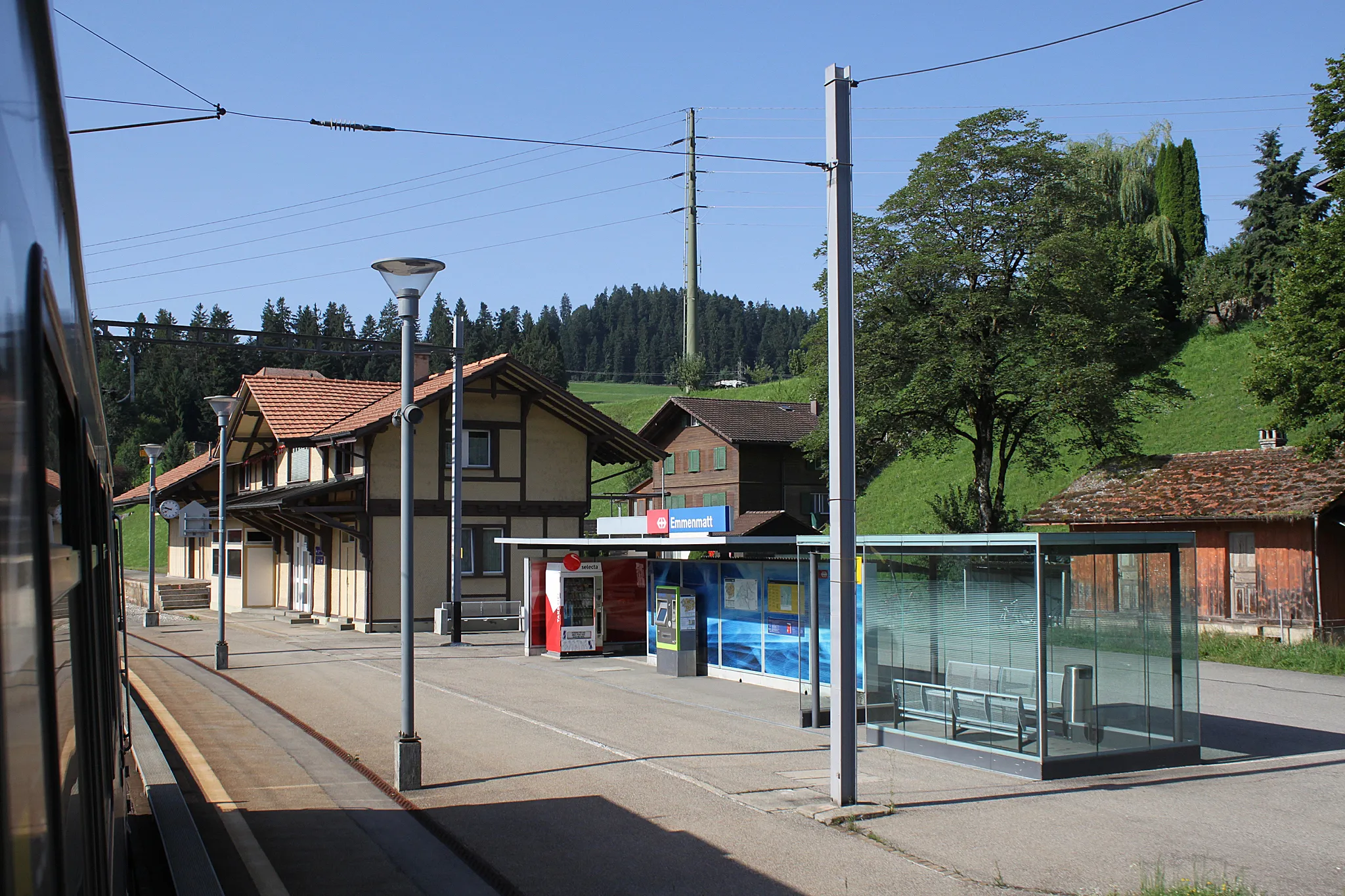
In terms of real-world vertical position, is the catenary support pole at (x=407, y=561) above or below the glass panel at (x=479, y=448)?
below

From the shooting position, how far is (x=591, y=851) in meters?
9.12

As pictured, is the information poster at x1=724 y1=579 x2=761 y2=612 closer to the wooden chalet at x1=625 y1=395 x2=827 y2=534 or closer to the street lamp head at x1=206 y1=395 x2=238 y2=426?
the street lamp head at x1=206 y1=395 x2=238 y2=426

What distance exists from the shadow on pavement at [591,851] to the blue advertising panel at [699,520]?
28.2 feet

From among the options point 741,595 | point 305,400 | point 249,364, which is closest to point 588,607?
point 741,595

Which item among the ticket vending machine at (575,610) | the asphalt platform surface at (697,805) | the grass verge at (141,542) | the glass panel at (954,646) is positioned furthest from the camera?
the grass verge at (141,542)

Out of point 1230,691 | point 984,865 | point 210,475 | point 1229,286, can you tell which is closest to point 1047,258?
point 1230,691

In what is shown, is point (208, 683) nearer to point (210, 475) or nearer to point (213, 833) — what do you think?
point (213, 833)

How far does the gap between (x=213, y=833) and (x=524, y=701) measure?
8309 mm

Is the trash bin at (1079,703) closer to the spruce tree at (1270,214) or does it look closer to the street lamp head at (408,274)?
the street lamp head at (408,274)

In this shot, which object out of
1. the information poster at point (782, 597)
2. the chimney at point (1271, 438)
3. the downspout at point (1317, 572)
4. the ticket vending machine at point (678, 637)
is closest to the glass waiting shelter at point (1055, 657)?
the information poster at point (782, 597)

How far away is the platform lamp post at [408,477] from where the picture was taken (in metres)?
11.2

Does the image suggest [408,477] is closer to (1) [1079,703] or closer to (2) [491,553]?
(1) [1079,703]

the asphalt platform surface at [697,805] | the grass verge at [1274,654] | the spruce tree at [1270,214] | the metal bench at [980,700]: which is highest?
the spruce tree at [1270,214]

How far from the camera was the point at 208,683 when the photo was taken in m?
19.8
